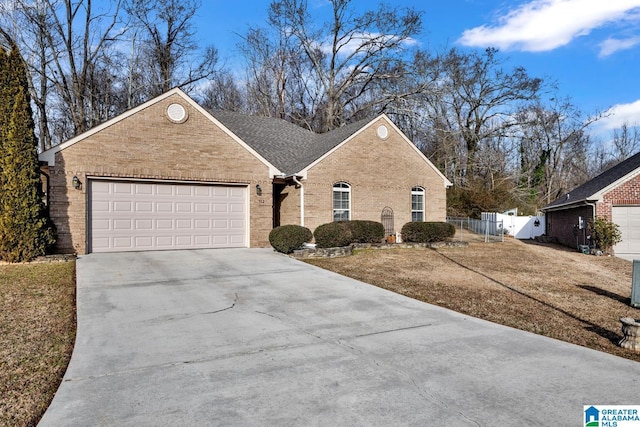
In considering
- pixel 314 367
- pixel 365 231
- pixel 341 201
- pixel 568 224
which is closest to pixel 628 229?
pixel 568 224

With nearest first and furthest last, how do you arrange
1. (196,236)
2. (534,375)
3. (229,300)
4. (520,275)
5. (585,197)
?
(534,375) → (229,300) → (520,275) → (196,236) → (585,197)

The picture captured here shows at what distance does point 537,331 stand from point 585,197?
615 inches

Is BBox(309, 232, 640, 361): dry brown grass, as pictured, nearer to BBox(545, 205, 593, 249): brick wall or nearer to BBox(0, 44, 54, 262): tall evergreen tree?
BBox(545, 205, 593, 249): brick wall

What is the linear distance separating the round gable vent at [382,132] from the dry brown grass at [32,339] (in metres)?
13.7

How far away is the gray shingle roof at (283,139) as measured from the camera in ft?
59.9

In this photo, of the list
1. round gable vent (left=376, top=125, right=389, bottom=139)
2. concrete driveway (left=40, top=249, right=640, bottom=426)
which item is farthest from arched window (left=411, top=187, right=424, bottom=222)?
concrete driveway (left=40, top=249, right=640, bottom=426)

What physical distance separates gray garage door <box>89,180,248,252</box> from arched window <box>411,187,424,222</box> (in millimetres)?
8646

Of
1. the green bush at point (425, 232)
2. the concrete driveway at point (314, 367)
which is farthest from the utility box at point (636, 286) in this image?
the green bush at point (425, 232)

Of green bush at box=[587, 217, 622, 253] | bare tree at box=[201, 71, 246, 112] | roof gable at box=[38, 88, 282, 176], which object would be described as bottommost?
green bush at box=[587, 217, 622, 253]

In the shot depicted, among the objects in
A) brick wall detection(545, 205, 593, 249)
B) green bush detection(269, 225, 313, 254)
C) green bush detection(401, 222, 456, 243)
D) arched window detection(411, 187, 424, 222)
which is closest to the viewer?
green bush detection(269, 225, 313, 254)

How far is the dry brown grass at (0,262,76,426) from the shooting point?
146 inches

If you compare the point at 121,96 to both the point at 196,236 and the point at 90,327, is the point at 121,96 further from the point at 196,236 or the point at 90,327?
the point at 90,327

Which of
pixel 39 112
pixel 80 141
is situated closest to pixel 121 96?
pixel 39 112

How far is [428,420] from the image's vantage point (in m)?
3.35
